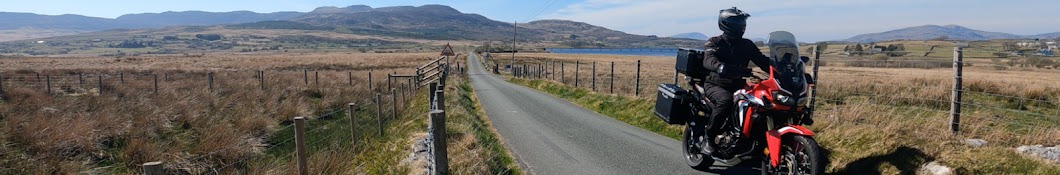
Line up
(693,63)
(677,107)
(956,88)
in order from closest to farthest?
(693,63) → (677,107) → (956,88)

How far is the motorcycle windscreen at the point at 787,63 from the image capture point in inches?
161

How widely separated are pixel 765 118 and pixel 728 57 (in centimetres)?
75

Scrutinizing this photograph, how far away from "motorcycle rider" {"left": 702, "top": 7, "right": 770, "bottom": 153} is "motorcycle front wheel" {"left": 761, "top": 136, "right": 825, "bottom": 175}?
62cm

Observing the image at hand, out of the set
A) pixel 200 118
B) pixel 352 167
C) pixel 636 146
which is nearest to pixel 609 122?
pixel 636 146

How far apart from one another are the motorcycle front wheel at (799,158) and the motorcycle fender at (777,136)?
0.04 meters

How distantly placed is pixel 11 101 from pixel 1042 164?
706 inches

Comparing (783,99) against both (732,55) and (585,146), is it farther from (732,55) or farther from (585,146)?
(585,146)

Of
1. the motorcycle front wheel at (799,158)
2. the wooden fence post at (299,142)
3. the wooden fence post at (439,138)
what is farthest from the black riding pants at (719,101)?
the wooden fence post at (299,142)

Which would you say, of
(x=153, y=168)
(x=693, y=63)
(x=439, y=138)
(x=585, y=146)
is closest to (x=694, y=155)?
(x=693, y=63)

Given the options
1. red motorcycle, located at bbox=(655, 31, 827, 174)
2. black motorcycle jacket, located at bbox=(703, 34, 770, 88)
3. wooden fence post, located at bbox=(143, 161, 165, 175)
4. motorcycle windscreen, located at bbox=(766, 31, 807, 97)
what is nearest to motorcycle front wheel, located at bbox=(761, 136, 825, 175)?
red motorcycle, located at bbox=(655, 31, 827, 174)

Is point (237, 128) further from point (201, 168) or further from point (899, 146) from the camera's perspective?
point (899, 146)

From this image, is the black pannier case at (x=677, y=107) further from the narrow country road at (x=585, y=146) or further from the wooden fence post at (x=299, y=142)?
the wooden fence post at (x=299, y=142)

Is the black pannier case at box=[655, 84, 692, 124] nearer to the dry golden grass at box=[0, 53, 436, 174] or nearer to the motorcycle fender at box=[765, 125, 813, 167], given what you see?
the motorcycle fender at box=[765, 125, 813, 167]

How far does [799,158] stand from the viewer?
13.4 ft
